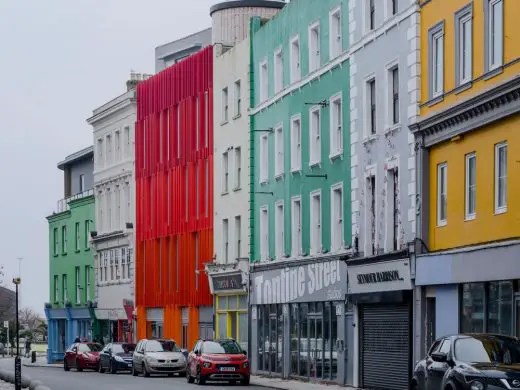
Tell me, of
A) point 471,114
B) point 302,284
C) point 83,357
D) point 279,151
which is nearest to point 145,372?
point 302,284

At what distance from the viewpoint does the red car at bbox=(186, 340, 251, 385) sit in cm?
4512

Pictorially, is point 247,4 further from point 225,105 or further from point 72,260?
point 72,260

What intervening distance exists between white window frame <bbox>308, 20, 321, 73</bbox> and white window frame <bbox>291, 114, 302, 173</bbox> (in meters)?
2.18

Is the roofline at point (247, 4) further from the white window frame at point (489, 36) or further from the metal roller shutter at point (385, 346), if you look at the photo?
the white window frame at point (489, 36)

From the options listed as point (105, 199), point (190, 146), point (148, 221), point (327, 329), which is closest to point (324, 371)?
point (327, 329)

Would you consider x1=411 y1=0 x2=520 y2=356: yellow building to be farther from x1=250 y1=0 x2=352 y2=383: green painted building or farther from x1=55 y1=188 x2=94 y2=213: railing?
x1=55 y1=188 x2=94 y2=213: railing

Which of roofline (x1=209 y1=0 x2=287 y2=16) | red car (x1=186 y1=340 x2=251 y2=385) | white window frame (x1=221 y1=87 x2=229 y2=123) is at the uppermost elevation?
roofline (x1=209 y1=0 x2=287 y2=16)

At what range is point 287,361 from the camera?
50062 millimetres

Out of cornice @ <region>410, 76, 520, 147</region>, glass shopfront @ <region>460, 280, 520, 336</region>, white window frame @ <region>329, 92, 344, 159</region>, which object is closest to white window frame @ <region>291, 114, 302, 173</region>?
white window frame @ <region>329, 92, 344, 159</region>

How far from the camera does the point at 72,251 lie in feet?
282

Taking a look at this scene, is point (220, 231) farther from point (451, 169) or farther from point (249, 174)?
point (451, 169)

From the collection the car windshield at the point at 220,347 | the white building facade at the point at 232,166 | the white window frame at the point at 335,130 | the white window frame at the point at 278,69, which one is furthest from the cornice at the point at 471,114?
the white building facade at the point at 232,166

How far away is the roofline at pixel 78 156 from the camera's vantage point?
3310 inches

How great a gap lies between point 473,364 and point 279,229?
91.9ft
